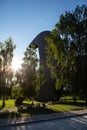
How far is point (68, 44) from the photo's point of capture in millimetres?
31531

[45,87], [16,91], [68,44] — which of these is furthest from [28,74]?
[45,87]

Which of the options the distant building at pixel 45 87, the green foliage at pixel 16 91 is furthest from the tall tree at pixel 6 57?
the distant building at pixel 45 87

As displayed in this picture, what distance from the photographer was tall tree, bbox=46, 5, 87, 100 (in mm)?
30797

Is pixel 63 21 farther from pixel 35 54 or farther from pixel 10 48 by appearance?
pixel 10 48

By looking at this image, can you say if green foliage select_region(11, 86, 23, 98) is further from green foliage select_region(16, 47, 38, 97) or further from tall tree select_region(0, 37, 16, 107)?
tall tree select_region(0, 37, 16, 107)

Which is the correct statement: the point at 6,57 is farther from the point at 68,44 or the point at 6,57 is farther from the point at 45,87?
the point at 45,87

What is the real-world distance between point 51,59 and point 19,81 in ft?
19.7

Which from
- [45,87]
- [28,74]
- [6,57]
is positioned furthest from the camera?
[45,87]

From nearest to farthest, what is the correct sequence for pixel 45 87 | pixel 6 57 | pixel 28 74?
1. pixel 6 57
2. pixel 28 74
3. pixel 45 87

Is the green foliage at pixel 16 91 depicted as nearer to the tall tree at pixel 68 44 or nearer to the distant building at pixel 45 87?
the tall tree at pixel 68 44

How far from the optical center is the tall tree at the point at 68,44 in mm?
30797

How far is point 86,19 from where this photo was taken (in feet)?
104

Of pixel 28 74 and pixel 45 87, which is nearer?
pixel 28 74

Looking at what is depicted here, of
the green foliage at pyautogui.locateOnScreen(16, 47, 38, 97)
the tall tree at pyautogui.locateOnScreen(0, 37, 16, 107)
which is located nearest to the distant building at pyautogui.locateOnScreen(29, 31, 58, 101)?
the green foliage at pyautogui.locateOnScreen(16, 47, 38, 97)
